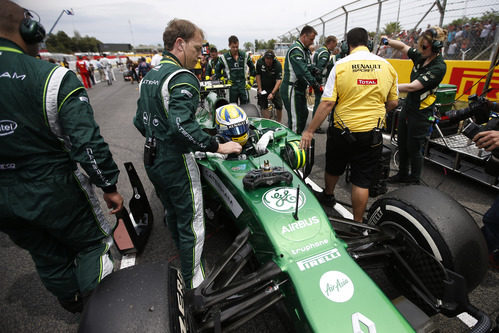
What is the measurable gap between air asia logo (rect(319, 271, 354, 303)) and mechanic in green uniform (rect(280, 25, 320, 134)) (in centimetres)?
389

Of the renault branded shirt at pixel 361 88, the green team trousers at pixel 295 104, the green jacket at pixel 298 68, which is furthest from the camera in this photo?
the green team trousers at pixel 295 104

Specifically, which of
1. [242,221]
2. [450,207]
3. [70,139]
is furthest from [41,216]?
[450,207]

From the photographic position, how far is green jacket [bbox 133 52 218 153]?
1753 millimetres

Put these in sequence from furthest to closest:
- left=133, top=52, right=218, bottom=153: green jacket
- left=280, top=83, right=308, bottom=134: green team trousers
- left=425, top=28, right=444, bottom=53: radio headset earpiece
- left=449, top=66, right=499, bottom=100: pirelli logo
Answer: left=449, top=66, right=499, bottom=100: pirelli logo, left=280, top=83, right=308, bottom=134: green team trousers, left=425, top=28, right=444, bottom=53: radio headset earpiece, left=133, top=52, right=218, bottom=153: green jacket

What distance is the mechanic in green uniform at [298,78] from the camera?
4.65 meters

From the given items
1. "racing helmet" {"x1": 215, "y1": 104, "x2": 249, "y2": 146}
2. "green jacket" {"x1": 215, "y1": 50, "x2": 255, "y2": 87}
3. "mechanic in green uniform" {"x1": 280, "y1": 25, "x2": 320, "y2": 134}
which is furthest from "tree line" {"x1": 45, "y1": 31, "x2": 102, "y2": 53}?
"racing helmet" {"x1": 215, "y1": 104, "x2": 249, "y2": 146}

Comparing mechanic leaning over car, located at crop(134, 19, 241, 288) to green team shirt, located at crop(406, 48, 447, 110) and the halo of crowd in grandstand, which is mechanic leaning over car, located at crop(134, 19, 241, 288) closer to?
green team shirt, located at crop(406, 48, 447, 110)

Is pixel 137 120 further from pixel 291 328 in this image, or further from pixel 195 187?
pixel 291 328

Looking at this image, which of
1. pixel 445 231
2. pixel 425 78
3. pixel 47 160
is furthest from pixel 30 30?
pixel 425 78

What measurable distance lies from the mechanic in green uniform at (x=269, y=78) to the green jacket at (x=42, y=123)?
17.9 ft

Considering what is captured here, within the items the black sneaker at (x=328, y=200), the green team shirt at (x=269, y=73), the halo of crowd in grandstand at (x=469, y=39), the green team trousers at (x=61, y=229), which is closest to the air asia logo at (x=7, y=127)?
the green team trousers at (x=61, y=229)

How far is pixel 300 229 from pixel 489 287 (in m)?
1.71

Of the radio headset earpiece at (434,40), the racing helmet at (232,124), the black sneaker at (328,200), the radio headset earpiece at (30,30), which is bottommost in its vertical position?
the black sneaker at (328,200)

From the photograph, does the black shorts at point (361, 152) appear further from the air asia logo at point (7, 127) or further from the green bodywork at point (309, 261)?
the air asia logo at point (7, 127)
